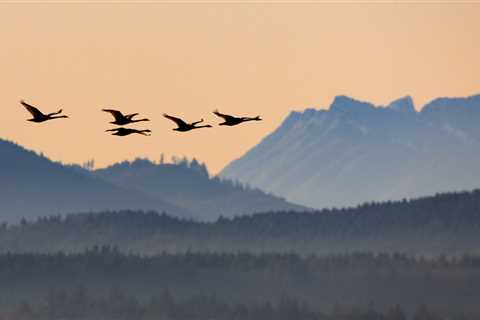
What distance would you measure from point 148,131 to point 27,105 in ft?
27.2

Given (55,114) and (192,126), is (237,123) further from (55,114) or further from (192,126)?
(55,114)

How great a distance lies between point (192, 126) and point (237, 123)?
3.06 meters

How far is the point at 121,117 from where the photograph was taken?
12250 cm

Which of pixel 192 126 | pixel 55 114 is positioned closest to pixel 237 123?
pixel 192 126

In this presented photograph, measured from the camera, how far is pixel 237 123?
122 metres

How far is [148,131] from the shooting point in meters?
122

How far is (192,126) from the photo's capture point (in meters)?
122

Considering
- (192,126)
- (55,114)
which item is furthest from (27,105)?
(192,126)

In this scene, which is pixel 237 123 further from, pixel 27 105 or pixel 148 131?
pixel 27 105

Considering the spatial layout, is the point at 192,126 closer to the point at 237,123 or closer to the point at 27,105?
the point at 237,123

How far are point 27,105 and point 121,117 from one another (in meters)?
6.31

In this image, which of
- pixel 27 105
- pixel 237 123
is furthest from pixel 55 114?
pixel 237 123

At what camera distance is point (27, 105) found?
122250 millimetres

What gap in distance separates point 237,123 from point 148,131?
593cm
